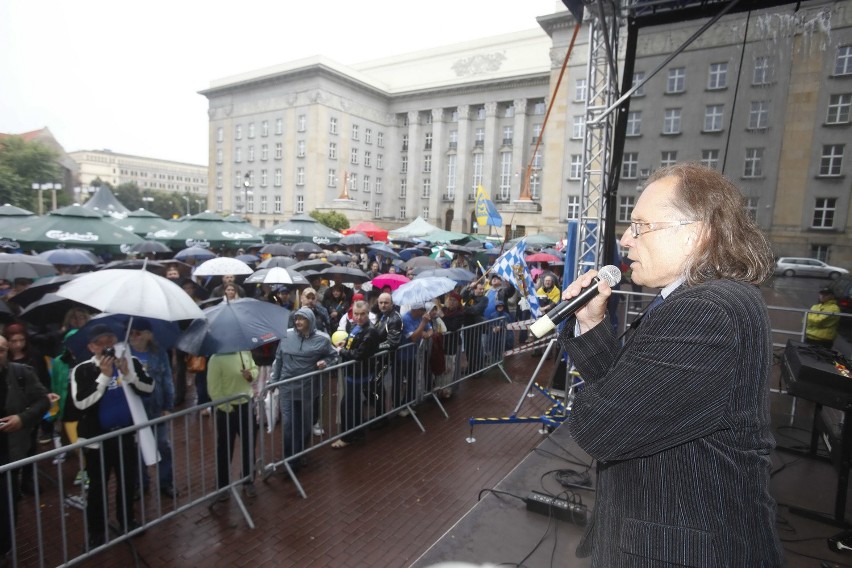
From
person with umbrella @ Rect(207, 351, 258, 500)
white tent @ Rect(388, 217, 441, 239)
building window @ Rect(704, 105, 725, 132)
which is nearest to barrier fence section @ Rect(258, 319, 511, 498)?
person with umbrella @ Rect(207, 351, 258, 500)

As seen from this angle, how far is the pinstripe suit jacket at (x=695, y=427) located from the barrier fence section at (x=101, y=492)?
3.56 m

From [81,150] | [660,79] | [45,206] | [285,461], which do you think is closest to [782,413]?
[285,461]

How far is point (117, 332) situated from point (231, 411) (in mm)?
1299

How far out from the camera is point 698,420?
48.1 inches

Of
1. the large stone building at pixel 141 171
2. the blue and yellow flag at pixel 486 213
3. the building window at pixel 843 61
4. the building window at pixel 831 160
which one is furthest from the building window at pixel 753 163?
the large stone building at pixel 141 171

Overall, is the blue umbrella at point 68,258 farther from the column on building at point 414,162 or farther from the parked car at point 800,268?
the column on building at point 414,162

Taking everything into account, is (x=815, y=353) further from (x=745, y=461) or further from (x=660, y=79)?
(x=660, y=79)

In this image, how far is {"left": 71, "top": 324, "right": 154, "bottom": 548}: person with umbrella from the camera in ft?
13.0

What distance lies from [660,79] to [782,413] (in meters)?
13.3

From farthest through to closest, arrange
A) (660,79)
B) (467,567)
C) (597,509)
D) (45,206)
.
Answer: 1. (45,206)
2. (660,79)
3. (467,567)
4. (597,509)

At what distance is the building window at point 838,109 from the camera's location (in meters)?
11.2

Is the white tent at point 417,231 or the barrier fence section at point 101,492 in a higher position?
the white tent at point 417,231

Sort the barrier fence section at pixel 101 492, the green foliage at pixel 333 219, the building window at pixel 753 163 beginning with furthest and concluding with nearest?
the green foliage at pixel 333 219
the building window at pixel 753 163
the barrier fence section at pixel 101 492

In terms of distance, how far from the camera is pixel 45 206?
2002 inches
